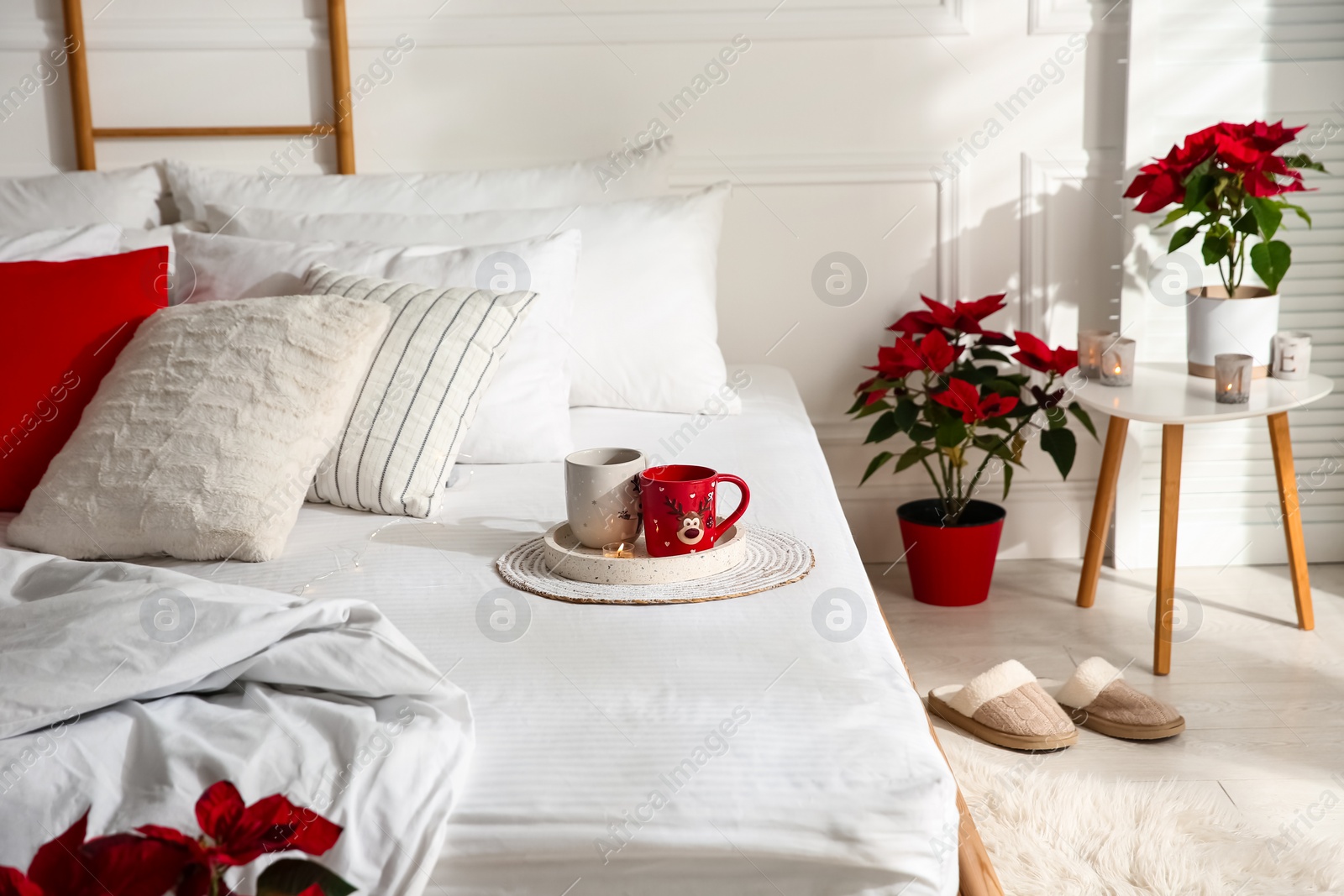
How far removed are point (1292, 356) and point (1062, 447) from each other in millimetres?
484

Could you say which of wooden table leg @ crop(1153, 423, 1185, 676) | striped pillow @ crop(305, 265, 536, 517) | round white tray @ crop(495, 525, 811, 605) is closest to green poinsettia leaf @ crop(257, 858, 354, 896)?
round white tray @ crop(495, 525, 811, 605)

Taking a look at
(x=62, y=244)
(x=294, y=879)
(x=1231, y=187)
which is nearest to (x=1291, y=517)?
(x=1231, y=187)

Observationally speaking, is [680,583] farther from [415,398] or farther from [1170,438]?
[1170,438]

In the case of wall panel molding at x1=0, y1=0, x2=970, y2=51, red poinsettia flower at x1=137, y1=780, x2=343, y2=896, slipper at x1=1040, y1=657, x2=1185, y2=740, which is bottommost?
slipper at x1=1040, y1=657, x2=1185, y2=740

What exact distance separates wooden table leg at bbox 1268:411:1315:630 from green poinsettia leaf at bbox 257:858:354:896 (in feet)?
7.16

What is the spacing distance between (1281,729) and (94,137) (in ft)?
8.72

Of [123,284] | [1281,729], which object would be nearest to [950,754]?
[1281,729]

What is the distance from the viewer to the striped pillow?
5.03ft

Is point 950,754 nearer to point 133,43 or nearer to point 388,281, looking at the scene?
point 388,281

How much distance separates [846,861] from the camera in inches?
34.4

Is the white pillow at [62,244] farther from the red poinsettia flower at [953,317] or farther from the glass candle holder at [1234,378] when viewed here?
the glass candle holder at [1234,378]

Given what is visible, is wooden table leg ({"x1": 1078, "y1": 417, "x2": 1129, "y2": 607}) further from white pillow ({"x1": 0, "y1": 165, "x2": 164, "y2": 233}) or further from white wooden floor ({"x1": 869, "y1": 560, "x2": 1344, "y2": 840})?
white pillow ({"x1": 0, "y1": 165, "x2": 164, "y2": 233})

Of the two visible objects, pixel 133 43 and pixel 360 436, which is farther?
pixel 133 43

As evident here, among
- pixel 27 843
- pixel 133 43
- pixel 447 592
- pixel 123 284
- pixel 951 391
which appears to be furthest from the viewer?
pixel 133 43
